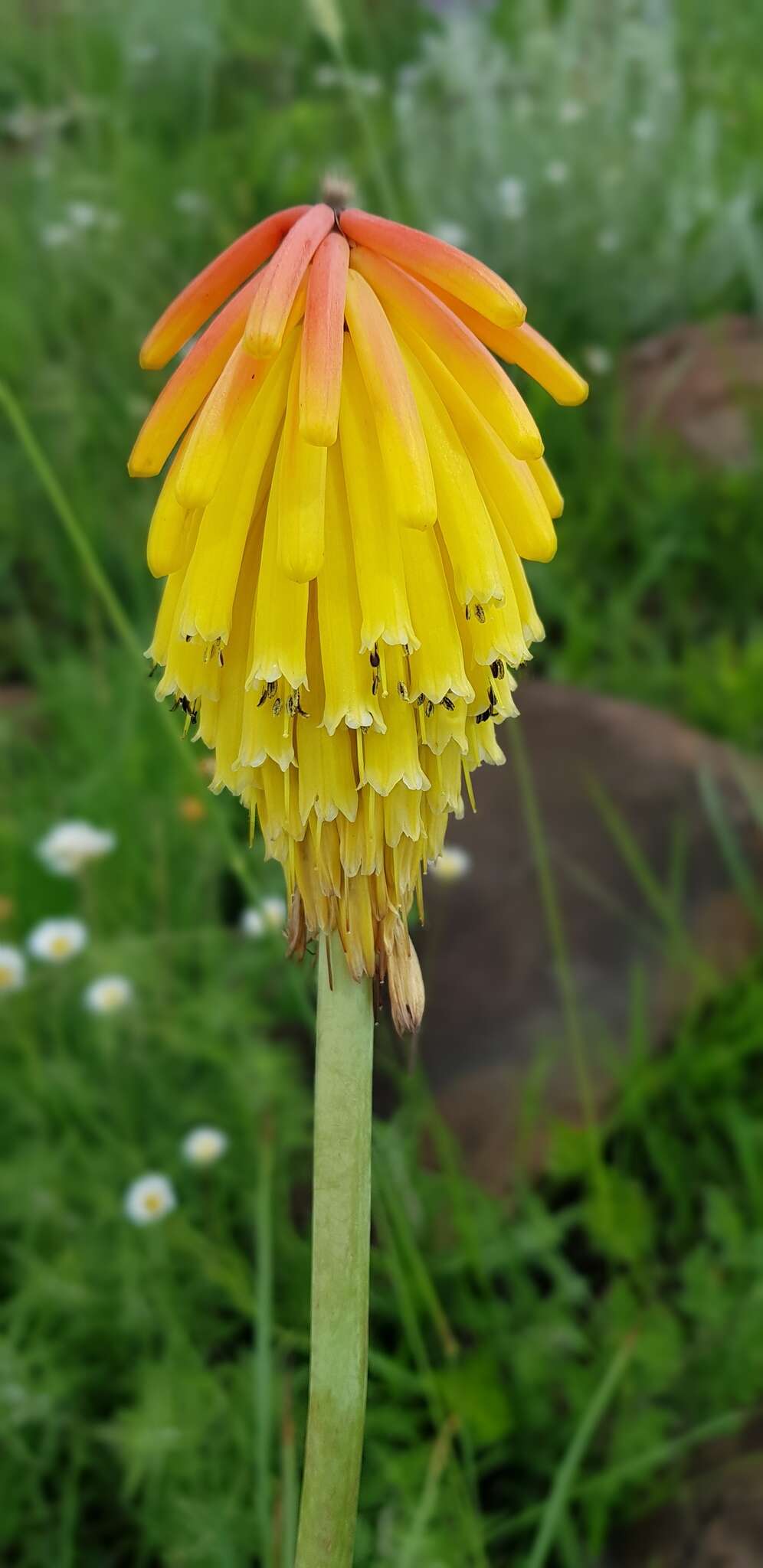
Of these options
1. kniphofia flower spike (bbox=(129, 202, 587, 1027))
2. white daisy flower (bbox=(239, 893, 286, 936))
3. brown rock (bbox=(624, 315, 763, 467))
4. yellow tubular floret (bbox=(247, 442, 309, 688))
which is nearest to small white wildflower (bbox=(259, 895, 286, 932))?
white daisy flower (bbox=(239, 893, 286, 936))

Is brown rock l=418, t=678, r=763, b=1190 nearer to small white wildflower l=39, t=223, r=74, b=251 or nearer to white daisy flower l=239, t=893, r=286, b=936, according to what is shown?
white daisy flower l=239, t=893, r=286, b=936

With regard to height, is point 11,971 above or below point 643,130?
below

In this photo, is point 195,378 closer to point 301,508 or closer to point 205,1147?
point 301,508

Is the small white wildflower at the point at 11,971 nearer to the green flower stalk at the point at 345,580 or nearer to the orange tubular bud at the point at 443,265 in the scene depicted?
the green flower stalk at the point at 345,580

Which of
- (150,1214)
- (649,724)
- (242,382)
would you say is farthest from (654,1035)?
(242,382)

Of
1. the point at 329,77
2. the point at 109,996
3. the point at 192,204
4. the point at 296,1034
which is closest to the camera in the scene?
the point at 109,996

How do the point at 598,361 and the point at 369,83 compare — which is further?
the point at 369,83

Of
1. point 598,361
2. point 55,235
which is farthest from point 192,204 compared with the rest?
point 598,361
